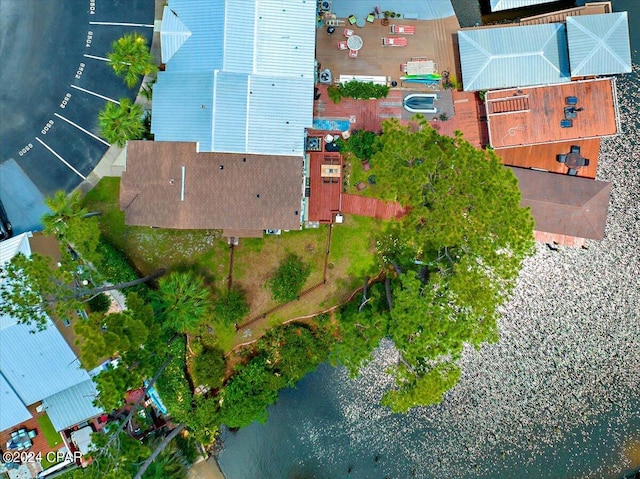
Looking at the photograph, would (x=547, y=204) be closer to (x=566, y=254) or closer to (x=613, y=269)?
(x=566, y=254)

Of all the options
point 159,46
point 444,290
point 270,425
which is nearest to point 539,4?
point 444,290

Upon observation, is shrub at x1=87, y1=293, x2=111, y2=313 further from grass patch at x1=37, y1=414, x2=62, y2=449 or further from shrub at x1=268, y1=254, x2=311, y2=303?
shrub at x1=268, y1=254, x2=311, y2=303

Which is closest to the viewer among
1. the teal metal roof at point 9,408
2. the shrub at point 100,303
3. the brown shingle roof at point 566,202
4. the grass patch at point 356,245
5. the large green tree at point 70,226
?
the large green tree at point 70,226

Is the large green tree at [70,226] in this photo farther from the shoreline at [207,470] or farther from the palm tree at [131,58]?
the shoreline at [207,470]

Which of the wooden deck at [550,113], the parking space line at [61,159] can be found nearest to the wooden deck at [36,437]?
A: the parking space line at [61,159]

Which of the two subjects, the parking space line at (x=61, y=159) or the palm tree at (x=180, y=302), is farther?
the parking space line at (x=61, y=159)

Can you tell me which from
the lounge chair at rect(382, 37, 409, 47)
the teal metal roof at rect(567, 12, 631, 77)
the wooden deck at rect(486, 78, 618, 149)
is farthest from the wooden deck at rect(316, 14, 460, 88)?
the teal metal roof at rect(567, 12, 631, 77)

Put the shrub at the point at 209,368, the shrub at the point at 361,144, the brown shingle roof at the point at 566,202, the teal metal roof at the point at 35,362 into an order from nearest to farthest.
→ the teal metal roof at the point at 35,362 < the shrub at the point at 361,144 < the shrub at the point at 209,368 < the brown shingle roof at the point at 566,202

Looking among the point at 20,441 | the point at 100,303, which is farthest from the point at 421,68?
the point at 20,441
